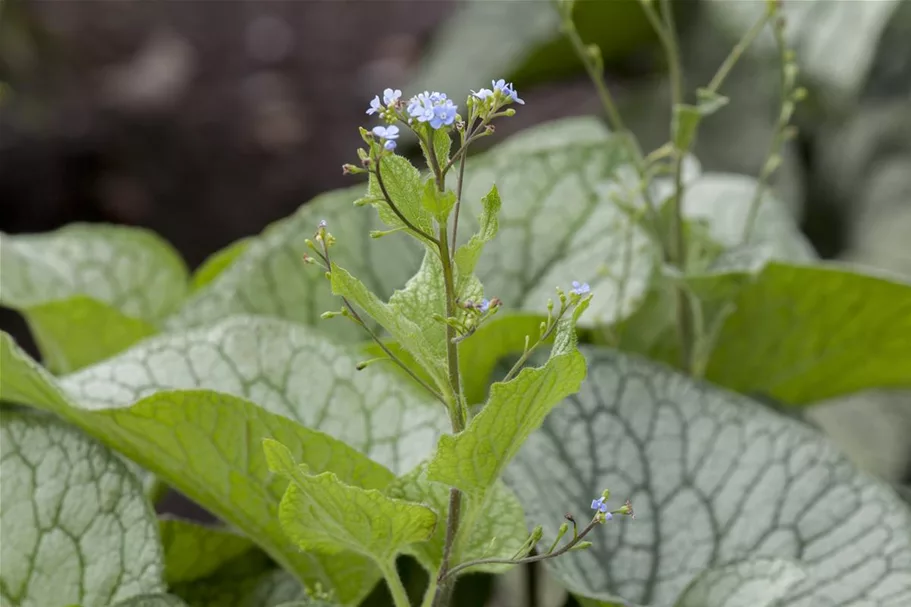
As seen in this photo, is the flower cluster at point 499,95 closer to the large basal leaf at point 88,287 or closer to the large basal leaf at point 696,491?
the large basal leaf at point 696,491

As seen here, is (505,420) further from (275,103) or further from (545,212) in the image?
(275,103)

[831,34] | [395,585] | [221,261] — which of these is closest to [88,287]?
[221,261]

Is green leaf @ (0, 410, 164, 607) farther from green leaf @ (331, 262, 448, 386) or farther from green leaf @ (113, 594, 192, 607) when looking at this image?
green leaf @ (331, 262, 448, 386)

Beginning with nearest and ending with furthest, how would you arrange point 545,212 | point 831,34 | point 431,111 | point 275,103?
point 431,111
point 545,212
point 831,34
point 275,103

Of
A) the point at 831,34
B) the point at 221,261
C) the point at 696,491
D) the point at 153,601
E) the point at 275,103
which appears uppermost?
the point at 275,103

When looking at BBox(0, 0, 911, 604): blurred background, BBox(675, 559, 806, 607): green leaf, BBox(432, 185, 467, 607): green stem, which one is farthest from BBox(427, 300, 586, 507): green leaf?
BBox(0, 0, 911, 604): blurred background

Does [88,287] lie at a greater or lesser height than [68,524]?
greater
